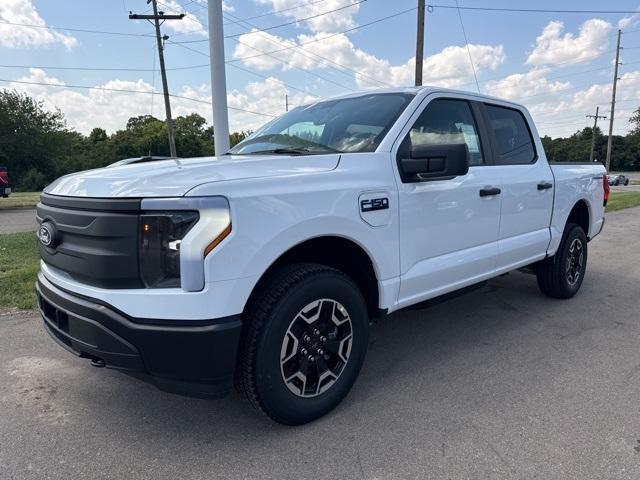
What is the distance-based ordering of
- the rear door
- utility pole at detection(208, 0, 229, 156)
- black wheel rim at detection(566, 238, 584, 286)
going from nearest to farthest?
the rear door < black wheel rim at detection(566, 238, 584, 286) < utility pole at detection(208, 0, 229, 156)

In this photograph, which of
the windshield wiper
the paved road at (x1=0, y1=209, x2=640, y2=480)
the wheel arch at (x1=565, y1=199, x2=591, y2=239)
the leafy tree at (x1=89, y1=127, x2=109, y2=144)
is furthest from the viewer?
the leafy tree at (x1=89, y1=127, x2=109, y2=144)

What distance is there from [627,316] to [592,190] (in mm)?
1480

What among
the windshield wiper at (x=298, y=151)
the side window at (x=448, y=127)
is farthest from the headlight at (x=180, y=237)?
the side window at (x=448, y=127)

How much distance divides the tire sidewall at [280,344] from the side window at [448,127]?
1.21m

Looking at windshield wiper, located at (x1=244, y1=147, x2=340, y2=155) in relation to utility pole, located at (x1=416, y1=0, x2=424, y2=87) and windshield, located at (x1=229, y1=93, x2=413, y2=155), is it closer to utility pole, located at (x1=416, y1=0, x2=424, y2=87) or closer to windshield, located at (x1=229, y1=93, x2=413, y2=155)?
windshield, located at (x1=229, y1=93, x2=413, y2=155)

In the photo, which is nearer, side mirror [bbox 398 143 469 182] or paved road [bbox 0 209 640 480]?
paved road [bbox 0 209 640 480]

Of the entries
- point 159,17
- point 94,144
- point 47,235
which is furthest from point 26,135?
point 94,144

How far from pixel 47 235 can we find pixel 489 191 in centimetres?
296

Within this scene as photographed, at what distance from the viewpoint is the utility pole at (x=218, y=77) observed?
7.64 m

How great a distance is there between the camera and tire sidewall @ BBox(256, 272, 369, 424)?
2426 mm

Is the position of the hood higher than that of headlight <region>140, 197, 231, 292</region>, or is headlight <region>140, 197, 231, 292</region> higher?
the hood

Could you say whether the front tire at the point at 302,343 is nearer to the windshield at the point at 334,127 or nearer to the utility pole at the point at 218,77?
the windshield at the point at 334,127

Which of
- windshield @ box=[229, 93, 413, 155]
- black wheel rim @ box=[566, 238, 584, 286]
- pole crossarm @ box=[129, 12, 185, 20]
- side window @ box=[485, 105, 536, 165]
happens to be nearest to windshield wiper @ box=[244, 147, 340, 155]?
windshield @ box=[229, 93, 413, 155]

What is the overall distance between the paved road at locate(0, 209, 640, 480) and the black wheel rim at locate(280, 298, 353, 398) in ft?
0.81
